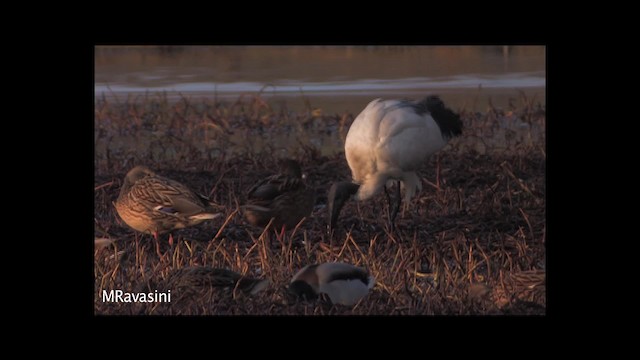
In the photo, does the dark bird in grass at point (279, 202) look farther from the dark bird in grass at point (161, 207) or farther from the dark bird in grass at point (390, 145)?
the dark bird in grass at point (390, 145)

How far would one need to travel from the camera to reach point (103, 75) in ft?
33.4

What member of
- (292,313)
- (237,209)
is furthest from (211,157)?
(292,313)

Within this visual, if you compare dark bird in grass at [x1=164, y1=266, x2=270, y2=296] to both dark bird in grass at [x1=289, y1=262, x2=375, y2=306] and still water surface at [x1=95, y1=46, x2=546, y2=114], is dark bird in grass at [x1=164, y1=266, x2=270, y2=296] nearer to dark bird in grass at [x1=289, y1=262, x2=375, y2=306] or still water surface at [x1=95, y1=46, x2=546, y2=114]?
dark bird in grass at [x1=289, y1=262, x2=375, y2=306]

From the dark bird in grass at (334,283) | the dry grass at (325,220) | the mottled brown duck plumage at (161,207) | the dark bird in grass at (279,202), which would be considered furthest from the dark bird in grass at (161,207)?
the dark bird in grass at (334,283)

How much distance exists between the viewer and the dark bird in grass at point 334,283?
7.16 meters

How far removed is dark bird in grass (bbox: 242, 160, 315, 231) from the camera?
329 inches

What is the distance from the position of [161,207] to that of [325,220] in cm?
119

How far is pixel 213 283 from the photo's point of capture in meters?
7.27

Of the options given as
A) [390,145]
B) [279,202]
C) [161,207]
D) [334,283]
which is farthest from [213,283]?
[390,145]

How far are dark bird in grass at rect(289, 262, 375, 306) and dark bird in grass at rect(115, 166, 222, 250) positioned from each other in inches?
41.0

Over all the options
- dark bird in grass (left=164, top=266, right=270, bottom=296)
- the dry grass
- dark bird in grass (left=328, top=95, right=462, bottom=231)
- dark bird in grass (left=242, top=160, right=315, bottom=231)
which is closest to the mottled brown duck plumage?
the dry grass

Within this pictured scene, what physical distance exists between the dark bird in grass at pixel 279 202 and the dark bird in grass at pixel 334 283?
1136 mm

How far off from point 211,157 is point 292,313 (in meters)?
3.09

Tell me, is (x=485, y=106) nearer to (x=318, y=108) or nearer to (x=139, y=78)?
(x=318, y=108)
